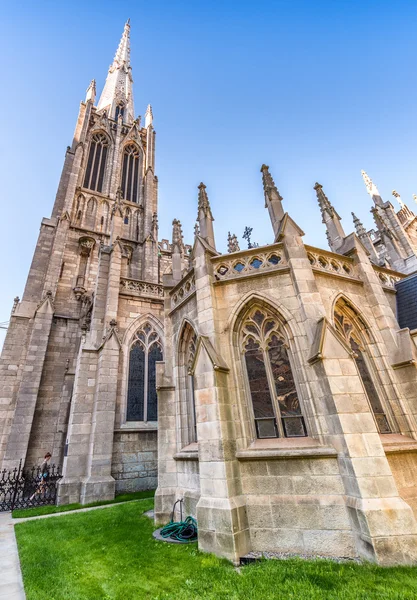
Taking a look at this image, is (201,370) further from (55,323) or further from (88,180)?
(88,180)

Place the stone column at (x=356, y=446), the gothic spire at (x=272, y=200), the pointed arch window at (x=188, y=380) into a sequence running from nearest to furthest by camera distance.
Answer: the stone column at (x=356, y=446) → the pointed arch window at (x=188, y=380) → the gothic spire at (x=272, y=200)

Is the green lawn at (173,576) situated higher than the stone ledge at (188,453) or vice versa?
the stone ledge at (188,453)

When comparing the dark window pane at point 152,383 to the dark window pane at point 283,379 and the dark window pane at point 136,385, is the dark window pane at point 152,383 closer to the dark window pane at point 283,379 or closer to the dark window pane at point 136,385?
the dark window pane at point 136,385

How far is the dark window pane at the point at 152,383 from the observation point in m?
12.6

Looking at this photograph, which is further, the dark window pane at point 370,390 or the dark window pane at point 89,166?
the dark window pane at point 89,166

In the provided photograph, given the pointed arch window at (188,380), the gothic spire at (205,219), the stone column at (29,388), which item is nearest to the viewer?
the pointed arch window at (188,380)

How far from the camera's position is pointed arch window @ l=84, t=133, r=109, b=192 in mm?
25969

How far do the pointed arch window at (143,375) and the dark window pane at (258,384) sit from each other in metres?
6.61

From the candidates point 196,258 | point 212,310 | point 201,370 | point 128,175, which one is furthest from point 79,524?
point 128,175

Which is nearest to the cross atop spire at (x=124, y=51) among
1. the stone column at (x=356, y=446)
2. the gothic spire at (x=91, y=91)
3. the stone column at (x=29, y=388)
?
the gothic spire at (x=91, y=91)

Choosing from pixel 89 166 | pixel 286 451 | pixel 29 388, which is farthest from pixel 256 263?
pixel 89 166

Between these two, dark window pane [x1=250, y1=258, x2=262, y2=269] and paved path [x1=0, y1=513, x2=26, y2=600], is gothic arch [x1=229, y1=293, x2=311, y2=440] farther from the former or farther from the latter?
paved path [x1=0, y1=513, x2=26, y2=600]

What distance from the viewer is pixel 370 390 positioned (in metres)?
6.75

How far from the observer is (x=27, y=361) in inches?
570
